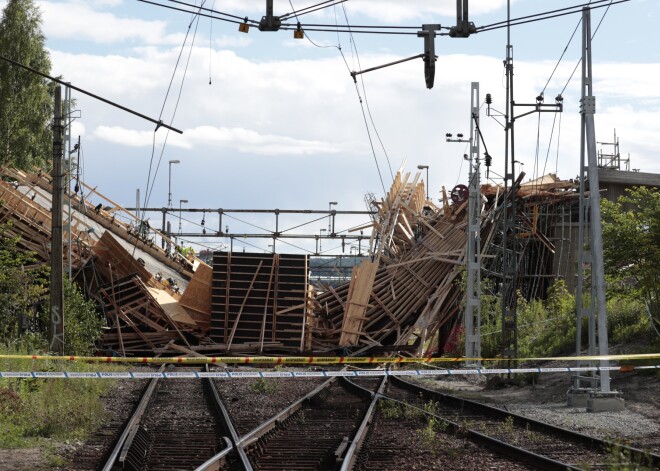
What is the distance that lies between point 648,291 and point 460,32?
8.89 meters

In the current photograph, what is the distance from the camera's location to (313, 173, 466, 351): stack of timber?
36.4 m

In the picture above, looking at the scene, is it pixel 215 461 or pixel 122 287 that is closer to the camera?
pixel 215 461

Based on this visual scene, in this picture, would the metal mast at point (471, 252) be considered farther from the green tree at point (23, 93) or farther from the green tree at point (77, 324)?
the green tree at point (23, 93)

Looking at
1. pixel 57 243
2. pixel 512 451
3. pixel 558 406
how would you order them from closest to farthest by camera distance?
1. pixel 512 451
2. pixel 558 406
3. pixel 57 243

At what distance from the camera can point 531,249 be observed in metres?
46.9

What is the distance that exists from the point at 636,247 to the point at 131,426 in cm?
1312

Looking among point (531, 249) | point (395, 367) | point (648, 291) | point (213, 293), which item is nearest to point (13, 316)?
point (213, 293)

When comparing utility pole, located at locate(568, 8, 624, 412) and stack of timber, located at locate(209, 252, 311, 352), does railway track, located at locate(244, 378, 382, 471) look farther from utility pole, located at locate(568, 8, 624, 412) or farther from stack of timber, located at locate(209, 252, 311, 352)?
stack of timber, located at locate(209, 252, 311, 352)

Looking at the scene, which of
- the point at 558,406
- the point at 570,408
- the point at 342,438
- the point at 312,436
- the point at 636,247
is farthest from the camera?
the point at 636,247

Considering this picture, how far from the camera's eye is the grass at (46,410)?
14405 millimetres

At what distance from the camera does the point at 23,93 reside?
189 ft

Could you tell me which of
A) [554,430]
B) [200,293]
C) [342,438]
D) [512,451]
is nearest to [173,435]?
[342,438]

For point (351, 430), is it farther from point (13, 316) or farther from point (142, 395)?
point (13, 316)

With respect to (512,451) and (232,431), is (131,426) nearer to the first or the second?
(232,431)
